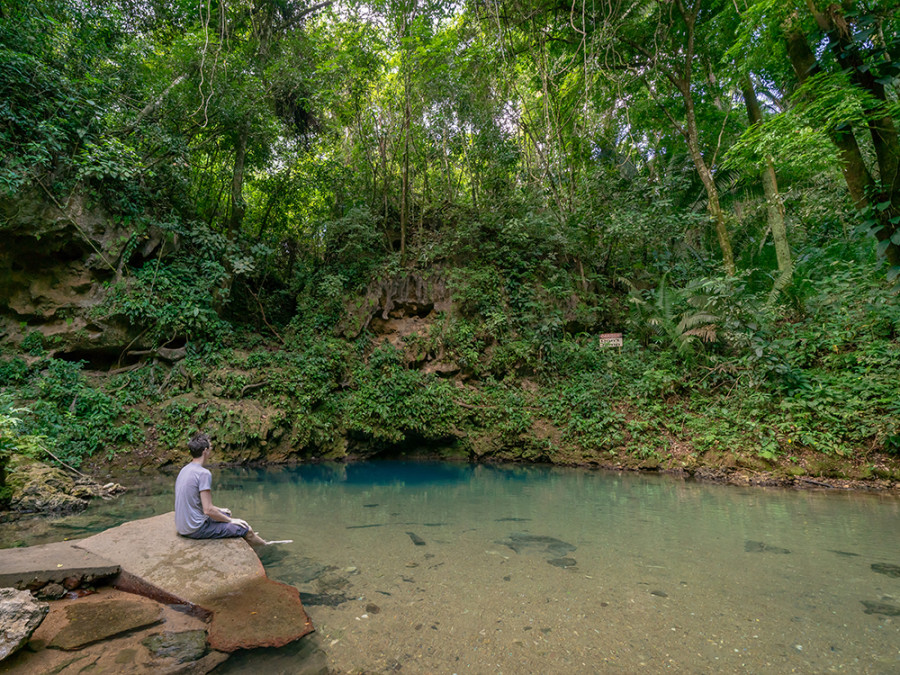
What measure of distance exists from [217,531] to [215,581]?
0.72 m

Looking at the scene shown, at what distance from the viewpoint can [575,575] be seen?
3469 millimetres

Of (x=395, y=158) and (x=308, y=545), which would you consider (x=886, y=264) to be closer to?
(x=308, y=545)

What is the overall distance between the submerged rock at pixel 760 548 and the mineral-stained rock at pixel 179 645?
186 inches

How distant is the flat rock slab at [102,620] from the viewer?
2.36 metres

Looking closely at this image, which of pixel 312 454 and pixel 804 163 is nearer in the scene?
pixel 804 163

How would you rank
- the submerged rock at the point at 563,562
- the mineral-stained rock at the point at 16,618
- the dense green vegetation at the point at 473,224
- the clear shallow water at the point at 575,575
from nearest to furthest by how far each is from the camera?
the mineral-stained rock at the point at 16,618 → the clear shallow water at the point at 575,575 → the submerged rock at the point at 563,562 → the dense green vegetation at the point at 473,224

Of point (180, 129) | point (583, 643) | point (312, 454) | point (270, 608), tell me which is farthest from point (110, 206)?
point (583, 643)

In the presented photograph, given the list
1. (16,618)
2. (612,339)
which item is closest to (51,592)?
(16,618)

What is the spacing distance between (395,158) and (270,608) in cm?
1361

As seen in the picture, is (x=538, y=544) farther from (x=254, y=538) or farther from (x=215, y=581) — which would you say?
(x=215, y=581)

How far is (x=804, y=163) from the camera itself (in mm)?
6234

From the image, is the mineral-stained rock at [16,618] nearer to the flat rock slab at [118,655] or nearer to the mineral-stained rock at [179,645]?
the flat rock slab at [118,655]

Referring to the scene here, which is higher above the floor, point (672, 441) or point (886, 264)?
point (886, 264)

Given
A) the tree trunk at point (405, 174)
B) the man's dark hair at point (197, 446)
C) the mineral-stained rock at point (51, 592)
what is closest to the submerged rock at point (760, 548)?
the man's dark hair at point (197, 446)
